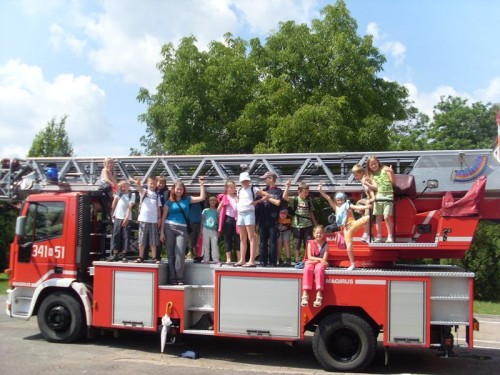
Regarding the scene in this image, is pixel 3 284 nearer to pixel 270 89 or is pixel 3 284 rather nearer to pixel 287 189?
pixel 270 89

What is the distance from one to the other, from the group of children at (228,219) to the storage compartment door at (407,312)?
764 mm

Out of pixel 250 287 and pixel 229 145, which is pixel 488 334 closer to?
pixel 250 287

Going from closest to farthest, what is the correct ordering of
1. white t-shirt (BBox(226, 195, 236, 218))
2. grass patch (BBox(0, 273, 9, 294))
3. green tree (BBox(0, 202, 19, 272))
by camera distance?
white t-shirt (BBox(226, 195, 236, 218)) < grass patch (BBox(0, 273, 9, 294)) < green tree (BBox(0, 202, 19, 272))

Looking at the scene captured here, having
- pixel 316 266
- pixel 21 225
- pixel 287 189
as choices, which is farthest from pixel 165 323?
pixel 21 225

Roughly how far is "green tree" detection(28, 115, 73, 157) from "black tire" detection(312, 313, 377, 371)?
24726 millimetres

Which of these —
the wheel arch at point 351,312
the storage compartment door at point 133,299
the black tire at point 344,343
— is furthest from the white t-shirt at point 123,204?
the black tire at point 344,343

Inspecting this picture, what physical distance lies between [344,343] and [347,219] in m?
1.86

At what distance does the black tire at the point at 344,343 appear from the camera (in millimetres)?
8359

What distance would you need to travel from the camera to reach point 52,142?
31.1 metres

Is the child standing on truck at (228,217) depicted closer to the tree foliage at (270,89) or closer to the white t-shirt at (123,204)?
the white t-shirt at (123,204)

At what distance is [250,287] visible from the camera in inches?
349

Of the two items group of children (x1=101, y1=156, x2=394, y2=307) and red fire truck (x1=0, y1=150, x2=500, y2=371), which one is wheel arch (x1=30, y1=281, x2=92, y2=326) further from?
group of children (x1=101, y1=156, x2=394, y2=307)

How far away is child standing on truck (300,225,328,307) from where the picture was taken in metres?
8.41

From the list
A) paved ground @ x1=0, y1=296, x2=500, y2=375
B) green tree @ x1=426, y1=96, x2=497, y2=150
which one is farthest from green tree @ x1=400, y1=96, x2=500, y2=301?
paved ground @ x1=0, y1=296, x2=500, y2=375
